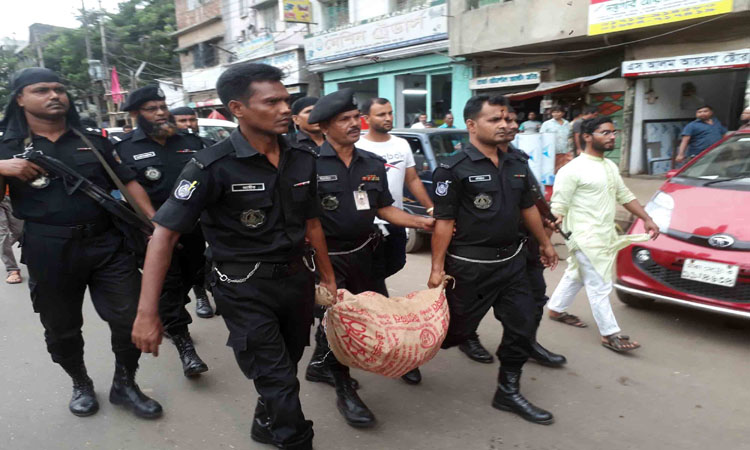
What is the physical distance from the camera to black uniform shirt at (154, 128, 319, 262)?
2094 mm

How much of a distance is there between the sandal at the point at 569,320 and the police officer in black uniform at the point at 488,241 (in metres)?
1.49

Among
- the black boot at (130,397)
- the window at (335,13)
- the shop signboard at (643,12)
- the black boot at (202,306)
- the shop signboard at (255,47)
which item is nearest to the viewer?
the black boot at (130,397)

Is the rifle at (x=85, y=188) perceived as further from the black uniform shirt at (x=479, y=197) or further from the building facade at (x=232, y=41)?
the building facade at (x=232, y=41)

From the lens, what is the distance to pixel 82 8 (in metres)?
26.8

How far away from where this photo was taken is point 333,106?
9.99 ft

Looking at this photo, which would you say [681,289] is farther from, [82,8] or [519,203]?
[82,8]

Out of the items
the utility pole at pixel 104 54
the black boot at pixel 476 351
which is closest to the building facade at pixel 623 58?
the black boot at pixel 476 351

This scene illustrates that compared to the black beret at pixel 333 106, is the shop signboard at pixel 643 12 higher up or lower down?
higher up

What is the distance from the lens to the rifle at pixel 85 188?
2.60 m

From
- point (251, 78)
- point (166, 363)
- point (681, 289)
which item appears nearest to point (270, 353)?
point (251, 78)

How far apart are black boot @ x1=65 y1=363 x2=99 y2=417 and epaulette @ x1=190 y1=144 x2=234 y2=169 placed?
5.61ft

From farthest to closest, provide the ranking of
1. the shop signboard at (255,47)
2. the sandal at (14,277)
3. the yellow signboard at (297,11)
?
the shop signboard at (255,47) < the yellow signboard at (297,11) < the sandal at (14,277)

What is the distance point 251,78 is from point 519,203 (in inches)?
61.6

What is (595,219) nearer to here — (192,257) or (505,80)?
(192,257)
